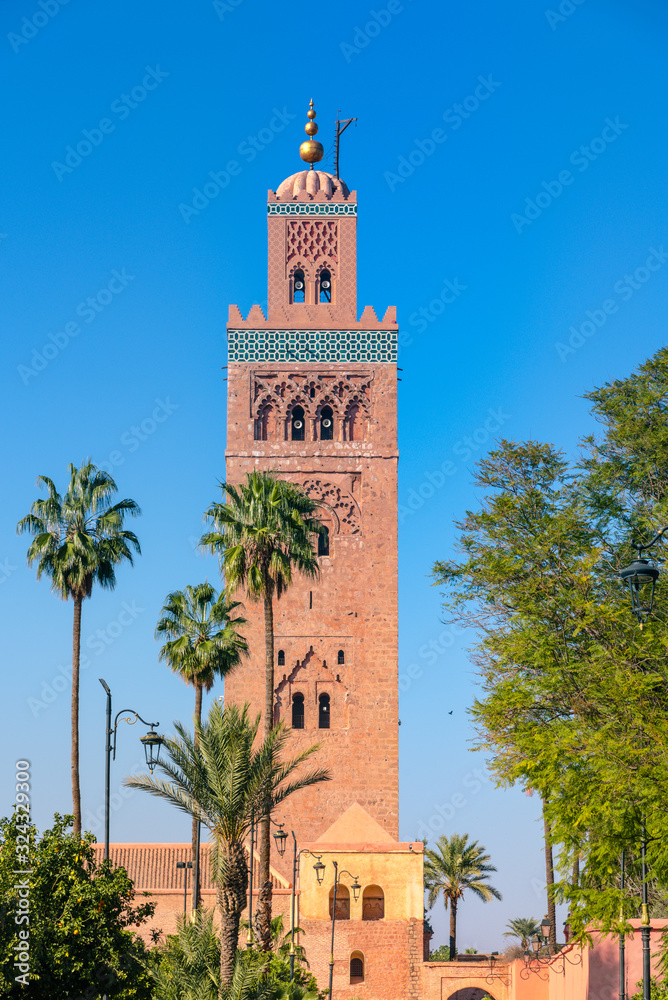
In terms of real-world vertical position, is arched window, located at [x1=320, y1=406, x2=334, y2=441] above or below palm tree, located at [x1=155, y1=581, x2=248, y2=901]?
above

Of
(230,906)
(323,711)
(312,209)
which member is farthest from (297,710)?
(230,906)

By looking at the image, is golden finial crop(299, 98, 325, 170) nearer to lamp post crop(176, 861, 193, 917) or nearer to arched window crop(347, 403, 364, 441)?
arched window crop(347, 403, 364, 441)

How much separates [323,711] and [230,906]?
2647 cm

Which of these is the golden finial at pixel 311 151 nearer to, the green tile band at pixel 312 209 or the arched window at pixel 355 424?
the green tile band at pixel 312 209

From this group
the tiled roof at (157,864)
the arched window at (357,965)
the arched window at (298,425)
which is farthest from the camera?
the arched window at (298,425)

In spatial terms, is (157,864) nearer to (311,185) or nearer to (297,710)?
(297,710)

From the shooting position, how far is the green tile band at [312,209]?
176 feet

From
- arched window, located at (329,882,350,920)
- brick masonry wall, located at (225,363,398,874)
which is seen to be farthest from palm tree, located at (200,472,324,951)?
brick masonry wall, located at (225,363,398,874)

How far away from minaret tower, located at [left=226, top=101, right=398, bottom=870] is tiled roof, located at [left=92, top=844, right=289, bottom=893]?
3.93 m

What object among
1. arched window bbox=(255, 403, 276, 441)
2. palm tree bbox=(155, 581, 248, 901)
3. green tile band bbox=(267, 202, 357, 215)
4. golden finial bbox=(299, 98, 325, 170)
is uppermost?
golden finial bbox=(299, 98, 325, 170)

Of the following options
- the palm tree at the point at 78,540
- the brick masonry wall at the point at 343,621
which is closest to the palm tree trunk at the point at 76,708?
the palm tree at the point at 78,540

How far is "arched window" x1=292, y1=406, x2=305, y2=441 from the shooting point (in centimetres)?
5125

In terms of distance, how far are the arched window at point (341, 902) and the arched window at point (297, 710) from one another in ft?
22.5

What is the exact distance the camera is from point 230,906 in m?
22.0
